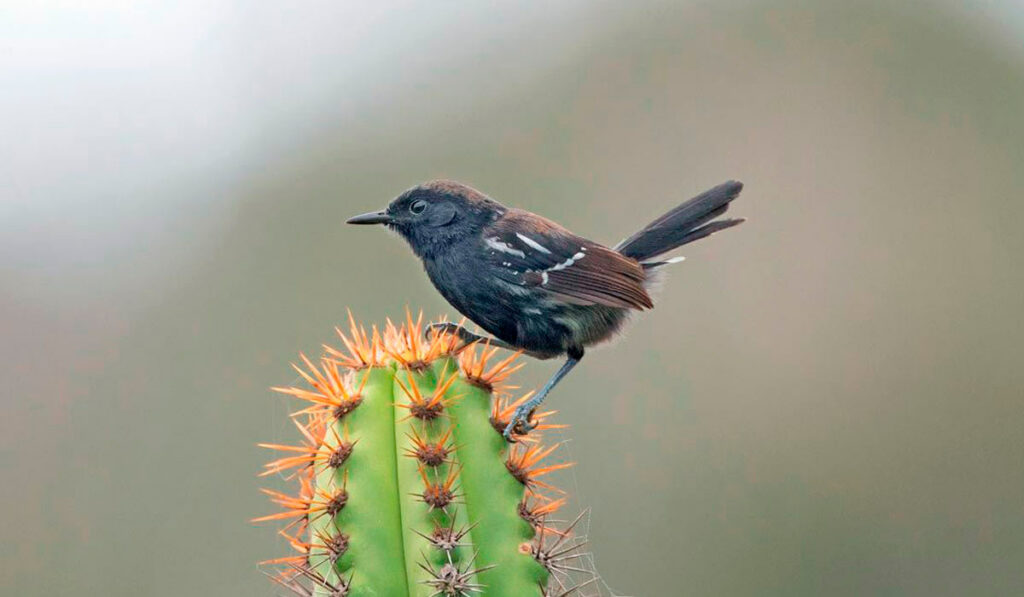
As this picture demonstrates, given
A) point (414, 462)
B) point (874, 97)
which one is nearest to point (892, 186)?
point (874, 97)

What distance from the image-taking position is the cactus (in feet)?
8.57

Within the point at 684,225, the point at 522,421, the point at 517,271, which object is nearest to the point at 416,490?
the point at 522,421

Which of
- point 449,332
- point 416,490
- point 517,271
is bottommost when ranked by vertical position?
point 416,490

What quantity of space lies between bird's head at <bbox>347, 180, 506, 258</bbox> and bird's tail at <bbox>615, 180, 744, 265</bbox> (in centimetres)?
74

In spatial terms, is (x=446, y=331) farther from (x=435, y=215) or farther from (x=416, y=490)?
(x=435, y=215)

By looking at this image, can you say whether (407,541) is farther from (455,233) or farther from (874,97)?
(874,97)

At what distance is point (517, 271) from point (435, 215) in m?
0.43

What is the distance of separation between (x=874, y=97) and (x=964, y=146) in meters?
1.01

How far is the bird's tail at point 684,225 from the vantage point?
173 inches

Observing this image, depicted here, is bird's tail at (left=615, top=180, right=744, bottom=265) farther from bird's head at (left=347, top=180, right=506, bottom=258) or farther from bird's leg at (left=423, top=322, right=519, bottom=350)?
bird's leg at (left=423, top=322, right=519, bottom=350)

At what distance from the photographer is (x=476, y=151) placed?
10.6 metres

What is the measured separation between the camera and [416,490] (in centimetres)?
267

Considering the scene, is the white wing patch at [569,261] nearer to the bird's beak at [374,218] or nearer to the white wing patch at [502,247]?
the white wing patch at [502,247]

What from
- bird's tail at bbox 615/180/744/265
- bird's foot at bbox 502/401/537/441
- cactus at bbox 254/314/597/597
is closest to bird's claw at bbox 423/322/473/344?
cactus at bbox 254/314/597/597
